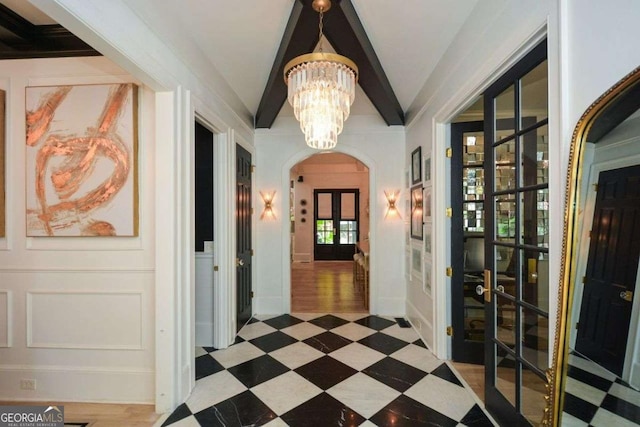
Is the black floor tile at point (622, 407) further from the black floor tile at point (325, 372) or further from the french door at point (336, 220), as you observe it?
the french door at point (336, 220)

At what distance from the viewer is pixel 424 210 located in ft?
10.7

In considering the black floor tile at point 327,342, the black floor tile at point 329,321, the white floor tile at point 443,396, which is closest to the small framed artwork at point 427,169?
the white floor tile at point 443,396

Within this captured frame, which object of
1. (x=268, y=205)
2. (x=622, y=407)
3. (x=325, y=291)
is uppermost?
(x=268, y=205)

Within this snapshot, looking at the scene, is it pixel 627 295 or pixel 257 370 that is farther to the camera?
pixel 257 370

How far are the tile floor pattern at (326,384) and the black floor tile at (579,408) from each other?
1110mm

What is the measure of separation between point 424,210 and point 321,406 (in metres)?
2.19

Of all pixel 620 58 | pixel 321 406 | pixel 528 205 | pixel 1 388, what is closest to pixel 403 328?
pixel 321 406

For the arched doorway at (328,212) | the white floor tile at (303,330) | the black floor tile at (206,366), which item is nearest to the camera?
the black floor tile at (206,366)

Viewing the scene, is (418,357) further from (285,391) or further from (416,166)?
(416,166)

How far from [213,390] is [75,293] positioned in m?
1.35

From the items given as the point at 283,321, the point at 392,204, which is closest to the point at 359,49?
the point at 392,204

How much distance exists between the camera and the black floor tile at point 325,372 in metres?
2.52

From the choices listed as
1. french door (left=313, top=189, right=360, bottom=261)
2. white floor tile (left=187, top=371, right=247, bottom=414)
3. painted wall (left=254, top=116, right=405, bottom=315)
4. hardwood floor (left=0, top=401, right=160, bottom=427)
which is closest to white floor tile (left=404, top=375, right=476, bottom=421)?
white floor tile (left=187, top=371, right=247, bottom=414)

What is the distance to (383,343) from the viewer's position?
3.25 m
